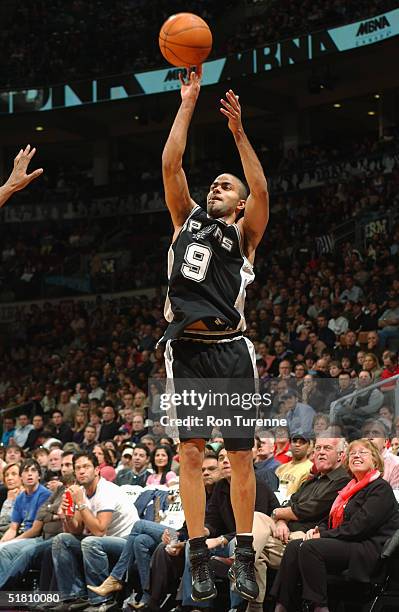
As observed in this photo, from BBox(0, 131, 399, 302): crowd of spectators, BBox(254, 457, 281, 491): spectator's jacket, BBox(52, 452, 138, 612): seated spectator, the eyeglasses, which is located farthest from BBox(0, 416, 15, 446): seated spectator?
the eyeglasses

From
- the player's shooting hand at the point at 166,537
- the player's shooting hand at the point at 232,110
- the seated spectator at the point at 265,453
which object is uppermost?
the player's shooting hand at the point at 232,110

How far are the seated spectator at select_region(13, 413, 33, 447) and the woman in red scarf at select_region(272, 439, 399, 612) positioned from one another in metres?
9.22

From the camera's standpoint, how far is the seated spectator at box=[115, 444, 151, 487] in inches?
414

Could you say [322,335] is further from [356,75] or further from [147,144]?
[147,144]

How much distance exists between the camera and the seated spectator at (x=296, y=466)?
8809 mm

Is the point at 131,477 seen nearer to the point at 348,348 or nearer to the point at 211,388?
the point at 348,348

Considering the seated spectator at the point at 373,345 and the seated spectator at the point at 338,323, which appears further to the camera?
the seated spectator at the point at 338,323

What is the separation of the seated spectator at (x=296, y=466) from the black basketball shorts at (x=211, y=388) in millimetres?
3452

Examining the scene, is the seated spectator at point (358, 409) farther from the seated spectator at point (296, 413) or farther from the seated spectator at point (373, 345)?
the seated spectator at point (373, 345)

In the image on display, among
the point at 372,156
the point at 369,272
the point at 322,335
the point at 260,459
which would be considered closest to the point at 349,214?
the point at 372,156

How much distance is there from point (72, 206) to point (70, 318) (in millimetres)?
5196

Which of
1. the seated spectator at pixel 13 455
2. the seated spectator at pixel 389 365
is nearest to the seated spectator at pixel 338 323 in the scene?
the seated spectator at pixel 389 365

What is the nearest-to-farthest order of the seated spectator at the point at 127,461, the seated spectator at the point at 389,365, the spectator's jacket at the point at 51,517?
the spectator's jacket at the point at 51,517
the seated spectator at the point at 389,365
the seated spectator at the point at 127,461

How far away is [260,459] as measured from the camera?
31.2ft
